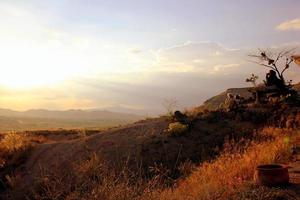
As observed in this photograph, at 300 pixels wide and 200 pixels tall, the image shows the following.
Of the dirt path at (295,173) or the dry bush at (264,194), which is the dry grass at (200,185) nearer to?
the dry bush at (264,194)

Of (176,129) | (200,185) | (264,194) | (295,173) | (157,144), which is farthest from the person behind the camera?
(176,129)

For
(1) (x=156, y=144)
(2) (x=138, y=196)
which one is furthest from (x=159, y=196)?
(1) (x=156, y=144)

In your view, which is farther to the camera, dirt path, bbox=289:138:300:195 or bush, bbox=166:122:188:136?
bush, bbox=166:122:188:136

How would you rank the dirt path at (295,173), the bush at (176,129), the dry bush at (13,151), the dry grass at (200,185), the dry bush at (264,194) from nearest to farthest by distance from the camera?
the dry bush at (264,194)
the dry grass at (200,185)
the dirt path at (295,173)
the bush at (176,129)
the dry bush at (13,151)

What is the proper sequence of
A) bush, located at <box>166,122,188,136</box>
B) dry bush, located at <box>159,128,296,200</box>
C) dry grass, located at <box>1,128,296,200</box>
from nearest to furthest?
dry grass, located at <box>1,128,296,200</box> < dry bush, located at <box>159,128,296,200</box> < bush, located at <box>166,122,188,136</box>

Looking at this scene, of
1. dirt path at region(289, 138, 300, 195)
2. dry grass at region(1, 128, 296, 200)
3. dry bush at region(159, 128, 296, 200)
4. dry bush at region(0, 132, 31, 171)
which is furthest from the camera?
dry bush at region(0, 132, 31, 171)

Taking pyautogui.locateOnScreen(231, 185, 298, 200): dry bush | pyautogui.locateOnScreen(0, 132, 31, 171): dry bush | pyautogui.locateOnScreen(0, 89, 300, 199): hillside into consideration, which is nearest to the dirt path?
pyautogui.locateOnScreen(231, 185, 298, 200): dry bush

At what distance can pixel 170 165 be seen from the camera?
59.5 ft

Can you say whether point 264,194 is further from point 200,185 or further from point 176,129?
point 176,129

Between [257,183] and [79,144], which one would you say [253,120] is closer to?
[79,144]

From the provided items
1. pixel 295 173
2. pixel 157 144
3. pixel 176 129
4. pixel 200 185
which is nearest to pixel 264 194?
pixel 200 185

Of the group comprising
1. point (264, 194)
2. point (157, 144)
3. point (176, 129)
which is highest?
point (176, 129)

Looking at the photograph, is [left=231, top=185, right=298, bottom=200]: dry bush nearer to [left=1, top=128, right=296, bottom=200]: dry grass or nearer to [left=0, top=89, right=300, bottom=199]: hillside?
[left=1, top=128, right=296, bottom=200]: dry grass

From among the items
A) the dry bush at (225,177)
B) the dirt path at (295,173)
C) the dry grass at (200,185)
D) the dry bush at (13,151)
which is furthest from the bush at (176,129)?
the dirt path at (295,173)
